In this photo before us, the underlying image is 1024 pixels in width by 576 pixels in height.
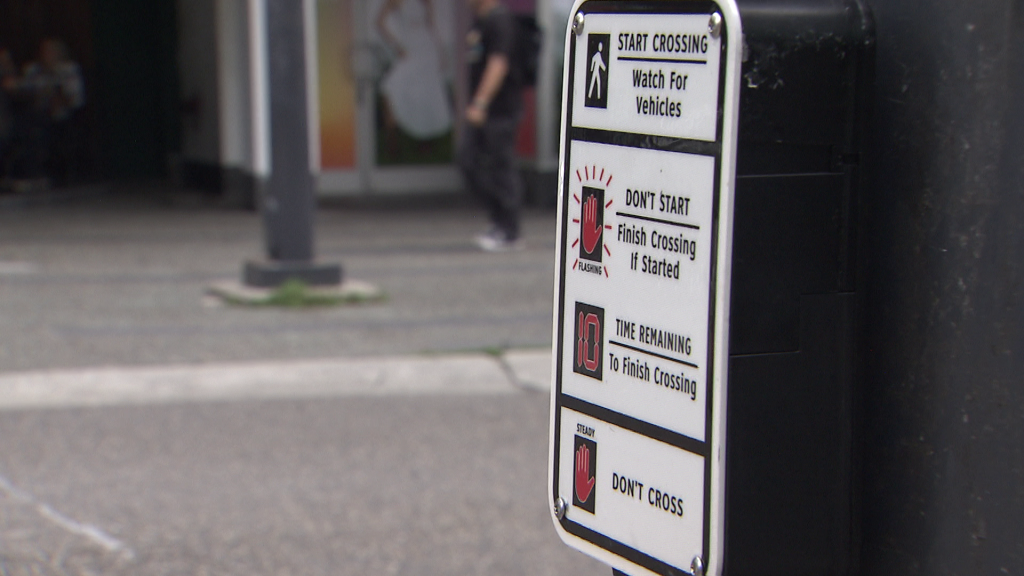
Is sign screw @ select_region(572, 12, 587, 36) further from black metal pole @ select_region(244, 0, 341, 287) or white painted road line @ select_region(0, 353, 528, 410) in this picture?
black metal pole @ select_region(244, 0, 341, 287)

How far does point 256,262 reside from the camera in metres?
8.21

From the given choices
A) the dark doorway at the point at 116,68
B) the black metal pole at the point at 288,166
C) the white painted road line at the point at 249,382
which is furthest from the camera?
the dark doorway at the point at 116,68

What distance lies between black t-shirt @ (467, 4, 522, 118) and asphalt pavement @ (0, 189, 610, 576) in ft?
3.78

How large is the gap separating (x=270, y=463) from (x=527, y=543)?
4.31 feet

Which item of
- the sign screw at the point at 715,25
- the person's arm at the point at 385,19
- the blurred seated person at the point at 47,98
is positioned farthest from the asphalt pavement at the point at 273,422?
the blurred seated person at the point at 47,98

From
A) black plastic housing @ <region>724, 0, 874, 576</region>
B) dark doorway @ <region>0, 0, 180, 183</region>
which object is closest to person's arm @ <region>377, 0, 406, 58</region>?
dark doorway @ <region>0, 0, 180, 183</region>

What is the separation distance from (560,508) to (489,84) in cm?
828

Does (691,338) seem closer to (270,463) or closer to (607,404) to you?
(607,404)

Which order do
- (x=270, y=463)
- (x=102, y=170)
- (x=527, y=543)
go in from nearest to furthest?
(x=527, y=543), (x=270, y=463), (x=102, y=170)

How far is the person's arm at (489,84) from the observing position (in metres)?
9.64

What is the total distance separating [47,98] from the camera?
1502 centimetres

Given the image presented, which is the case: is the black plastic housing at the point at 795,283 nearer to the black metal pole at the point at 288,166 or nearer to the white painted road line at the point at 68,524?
the white painted road line at the point at 68,524

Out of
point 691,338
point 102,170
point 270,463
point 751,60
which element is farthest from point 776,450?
point 102,170

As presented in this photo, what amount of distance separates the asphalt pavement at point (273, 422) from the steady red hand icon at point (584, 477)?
2.31 m
